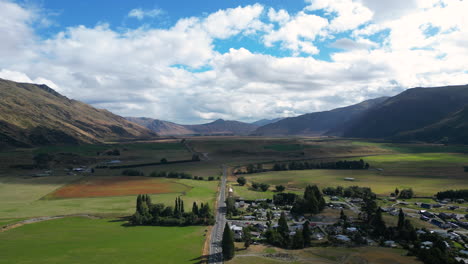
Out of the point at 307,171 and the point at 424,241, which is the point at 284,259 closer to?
the point at 424,241

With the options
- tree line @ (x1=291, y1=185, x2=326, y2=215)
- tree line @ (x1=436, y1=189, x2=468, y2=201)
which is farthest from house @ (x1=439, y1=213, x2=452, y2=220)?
tree line @ (x1=291, y1=185, x2=326, y2=215)

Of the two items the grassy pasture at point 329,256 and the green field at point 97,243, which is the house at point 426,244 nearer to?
the grassy pasture at point 329,256

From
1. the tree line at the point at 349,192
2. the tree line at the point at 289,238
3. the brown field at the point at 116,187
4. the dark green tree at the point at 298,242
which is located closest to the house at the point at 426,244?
the tree line at the point at 289,238

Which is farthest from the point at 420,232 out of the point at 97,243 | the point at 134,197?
the point at 134,197

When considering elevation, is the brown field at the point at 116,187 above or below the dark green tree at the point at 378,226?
above

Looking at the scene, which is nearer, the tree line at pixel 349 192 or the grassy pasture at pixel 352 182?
the tree line at pixel 349 192

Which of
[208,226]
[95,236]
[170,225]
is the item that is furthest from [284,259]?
[95,236]
